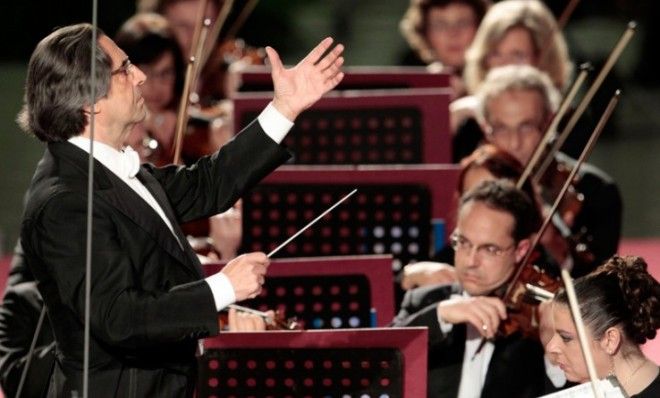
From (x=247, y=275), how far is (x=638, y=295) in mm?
754

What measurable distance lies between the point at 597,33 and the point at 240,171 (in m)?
7.09

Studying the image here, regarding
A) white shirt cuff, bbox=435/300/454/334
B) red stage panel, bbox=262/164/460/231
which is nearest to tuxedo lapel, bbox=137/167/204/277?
white shirt cuff, bbox=435/300/454/334

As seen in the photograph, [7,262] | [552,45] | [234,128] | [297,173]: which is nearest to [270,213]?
[297,173]

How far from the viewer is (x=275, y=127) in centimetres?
303

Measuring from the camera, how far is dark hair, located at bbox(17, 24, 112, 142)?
2.83 metres

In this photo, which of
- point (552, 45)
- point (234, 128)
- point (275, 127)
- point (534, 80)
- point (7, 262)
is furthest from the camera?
point (7, 262)

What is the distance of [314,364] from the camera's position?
313cm

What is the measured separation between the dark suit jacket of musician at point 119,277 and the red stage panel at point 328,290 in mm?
523

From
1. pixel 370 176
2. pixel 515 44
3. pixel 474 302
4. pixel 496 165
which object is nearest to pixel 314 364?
pixel 474 302

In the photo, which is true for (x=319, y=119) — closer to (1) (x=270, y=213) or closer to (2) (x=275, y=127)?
(1) (x=270, y=213)

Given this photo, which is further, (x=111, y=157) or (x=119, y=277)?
(x=111, y=157)

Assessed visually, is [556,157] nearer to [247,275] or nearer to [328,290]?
[328,290]

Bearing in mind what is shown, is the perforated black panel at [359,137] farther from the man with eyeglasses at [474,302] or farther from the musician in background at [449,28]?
the musician in background at [449,28]

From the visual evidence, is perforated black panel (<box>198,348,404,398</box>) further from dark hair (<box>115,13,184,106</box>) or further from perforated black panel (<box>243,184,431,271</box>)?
dark hair (<box>115,13,184,106</box>)
